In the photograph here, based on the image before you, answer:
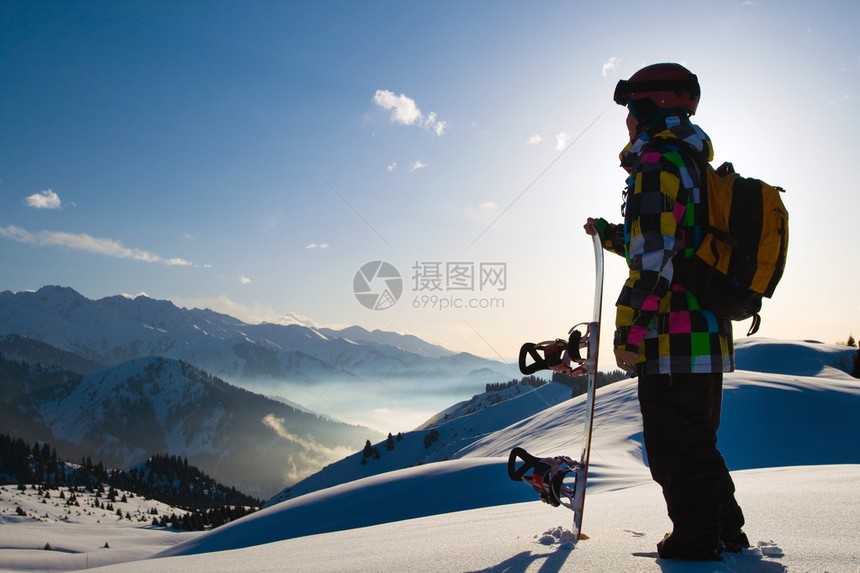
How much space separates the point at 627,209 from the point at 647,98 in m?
0.98

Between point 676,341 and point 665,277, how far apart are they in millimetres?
427

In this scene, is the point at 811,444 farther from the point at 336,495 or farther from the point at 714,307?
the point at 714,307

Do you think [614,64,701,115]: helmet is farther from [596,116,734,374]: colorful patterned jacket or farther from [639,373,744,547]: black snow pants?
[639,373,744,547]: black snow pants

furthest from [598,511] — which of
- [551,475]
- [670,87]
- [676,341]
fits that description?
[670,87]

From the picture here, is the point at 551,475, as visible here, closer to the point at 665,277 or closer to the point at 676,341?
the point at 676,341

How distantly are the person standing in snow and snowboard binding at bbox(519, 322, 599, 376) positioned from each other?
1.38 feet

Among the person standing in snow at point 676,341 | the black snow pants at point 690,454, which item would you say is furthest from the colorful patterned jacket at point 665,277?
the black snow pants at point 690,454

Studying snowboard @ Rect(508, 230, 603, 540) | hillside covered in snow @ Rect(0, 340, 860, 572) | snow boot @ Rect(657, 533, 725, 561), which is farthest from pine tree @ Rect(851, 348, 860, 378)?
snow boot @ Rect(657, 533, 725, 561)

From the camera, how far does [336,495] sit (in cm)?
1298

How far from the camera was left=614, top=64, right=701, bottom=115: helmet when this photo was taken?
3.43 m

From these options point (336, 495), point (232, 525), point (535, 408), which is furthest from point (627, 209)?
point (535, 408)

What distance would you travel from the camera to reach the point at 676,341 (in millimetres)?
3021

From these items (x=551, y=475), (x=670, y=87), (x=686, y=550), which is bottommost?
(x=686, y=550)

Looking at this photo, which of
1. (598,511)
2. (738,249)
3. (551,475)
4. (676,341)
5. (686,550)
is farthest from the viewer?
(598,511)
